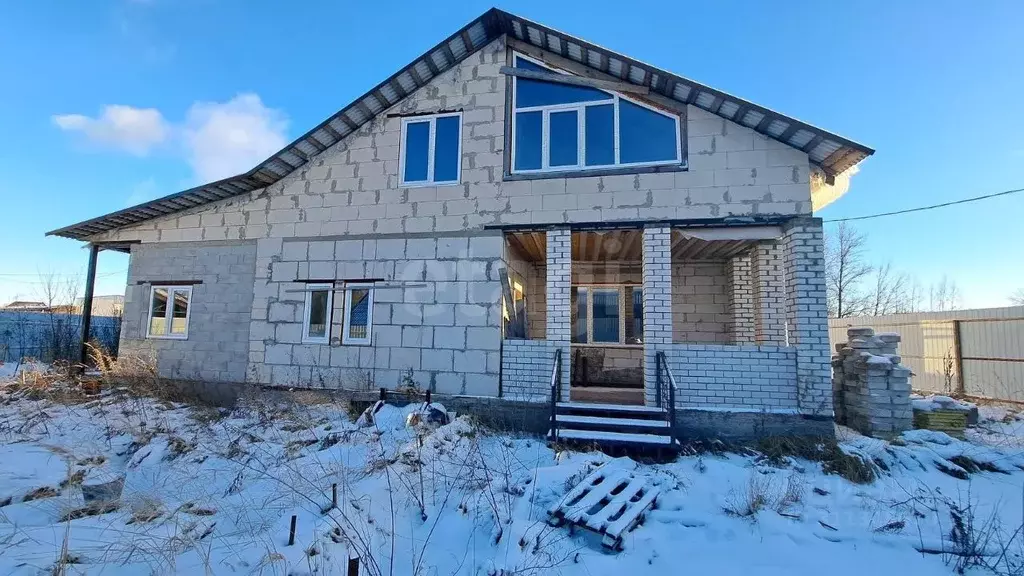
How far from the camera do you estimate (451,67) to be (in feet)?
27.4

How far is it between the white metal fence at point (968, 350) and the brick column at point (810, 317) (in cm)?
643

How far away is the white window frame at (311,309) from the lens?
8400 mm

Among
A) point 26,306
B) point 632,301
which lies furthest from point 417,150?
point 26,306

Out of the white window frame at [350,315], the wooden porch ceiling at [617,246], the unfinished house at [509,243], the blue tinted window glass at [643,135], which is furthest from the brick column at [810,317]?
the white window frame at [350,315]

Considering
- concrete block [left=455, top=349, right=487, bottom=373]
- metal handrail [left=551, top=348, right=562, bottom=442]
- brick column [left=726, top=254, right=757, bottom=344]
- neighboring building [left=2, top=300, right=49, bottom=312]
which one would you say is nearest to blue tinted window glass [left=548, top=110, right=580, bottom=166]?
metal handrail [left=551, top=348, right=562, bottom=442]

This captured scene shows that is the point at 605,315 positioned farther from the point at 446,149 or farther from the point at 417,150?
the point at 417,150

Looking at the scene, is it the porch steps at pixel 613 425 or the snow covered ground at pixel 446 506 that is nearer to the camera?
the snow covered ground at pixel 446 506

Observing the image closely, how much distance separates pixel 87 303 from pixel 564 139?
1057 centimetres

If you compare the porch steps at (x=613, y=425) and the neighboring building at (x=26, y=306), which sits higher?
the neighboring building at (x=26, y=306)

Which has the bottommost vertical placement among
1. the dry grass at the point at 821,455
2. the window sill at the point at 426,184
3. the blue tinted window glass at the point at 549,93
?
the dry grass at the point at 821,455

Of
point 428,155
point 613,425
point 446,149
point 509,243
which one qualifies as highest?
point 446,149

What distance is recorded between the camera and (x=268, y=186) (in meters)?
9.04

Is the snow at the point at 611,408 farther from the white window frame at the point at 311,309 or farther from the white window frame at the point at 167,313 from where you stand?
the white window frame at the point at 167,313

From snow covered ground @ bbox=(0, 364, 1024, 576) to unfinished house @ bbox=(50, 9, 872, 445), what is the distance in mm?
1117
